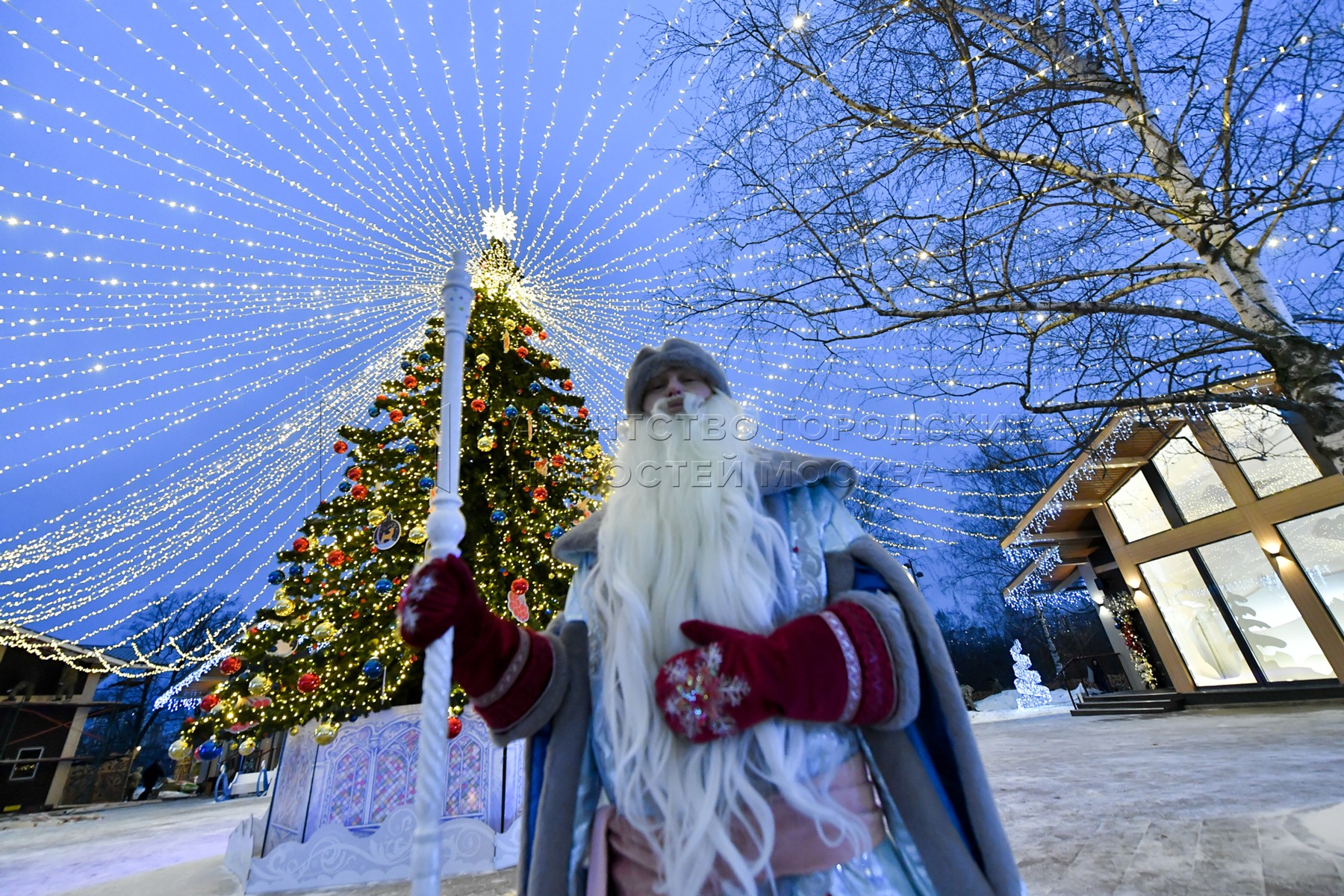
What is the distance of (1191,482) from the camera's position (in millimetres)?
9469

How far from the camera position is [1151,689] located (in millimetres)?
11508

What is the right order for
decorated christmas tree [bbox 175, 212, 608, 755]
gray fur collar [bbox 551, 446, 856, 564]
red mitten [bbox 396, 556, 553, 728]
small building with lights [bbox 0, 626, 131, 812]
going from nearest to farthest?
red mitten [bbox 396, 556, 553, 728] → gray fur collar [bbox 551, 446, 856, 564] → decorated christmas tree [bbox 175, 212, 608, 755] → small building with lights [bbox 0, 626, 131, 812]

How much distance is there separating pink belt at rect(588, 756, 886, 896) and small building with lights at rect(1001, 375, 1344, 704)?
7216 mm

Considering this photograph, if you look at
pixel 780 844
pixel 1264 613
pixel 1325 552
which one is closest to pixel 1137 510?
pixel 1264 613

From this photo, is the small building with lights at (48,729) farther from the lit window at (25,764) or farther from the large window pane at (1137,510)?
the large window pane at (1137,510)

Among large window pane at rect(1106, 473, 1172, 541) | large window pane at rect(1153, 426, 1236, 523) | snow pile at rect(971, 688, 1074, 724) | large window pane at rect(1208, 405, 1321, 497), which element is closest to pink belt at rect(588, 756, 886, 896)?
large window pane at rect(1208, 405, 1321, 497)

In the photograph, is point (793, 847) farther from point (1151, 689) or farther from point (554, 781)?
point (1151, 689)

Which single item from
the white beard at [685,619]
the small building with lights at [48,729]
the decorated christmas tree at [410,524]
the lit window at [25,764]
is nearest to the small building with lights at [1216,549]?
the decorated christmas tree at [410,524]

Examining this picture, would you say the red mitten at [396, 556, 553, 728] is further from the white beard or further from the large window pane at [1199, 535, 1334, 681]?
the large window pane at [1199, 535, 1334, 681]

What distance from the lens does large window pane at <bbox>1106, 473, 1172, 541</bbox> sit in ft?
33.5

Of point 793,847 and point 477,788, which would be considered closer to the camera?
point 793,847

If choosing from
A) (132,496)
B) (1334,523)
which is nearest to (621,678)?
(132,496)

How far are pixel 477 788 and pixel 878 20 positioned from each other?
6.10 m

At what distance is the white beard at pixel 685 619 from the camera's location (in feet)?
3.25
